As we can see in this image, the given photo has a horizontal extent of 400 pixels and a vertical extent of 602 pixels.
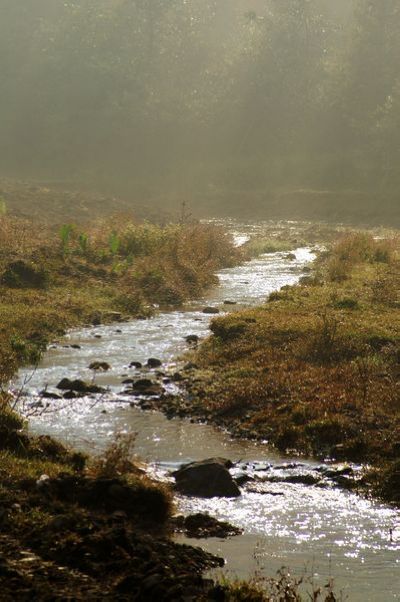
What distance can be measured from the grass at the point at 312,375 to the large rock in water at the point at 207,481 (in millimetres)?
1915

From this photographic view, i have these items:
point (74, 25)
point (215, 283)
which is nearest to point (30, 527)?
point (215, 283)

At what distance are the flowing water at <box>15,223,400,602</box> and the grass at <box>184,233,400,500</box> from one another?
71cm

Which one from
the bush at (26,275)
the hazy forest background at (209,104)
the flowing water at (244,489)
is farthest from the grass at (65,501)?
the hazy forest background at (209,104)

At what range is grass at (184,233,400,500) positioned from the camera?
14133 millimetres

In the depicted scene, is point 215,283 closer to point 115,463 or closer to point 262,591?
point 115,463

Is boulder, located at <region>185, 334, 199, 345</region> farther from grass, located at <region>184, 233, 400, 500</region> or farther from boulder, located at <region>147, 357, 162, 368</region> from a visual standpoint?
boulder, located at <region>147, 357, 162, 368</region>

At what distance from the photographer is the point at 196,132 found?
8838 cm

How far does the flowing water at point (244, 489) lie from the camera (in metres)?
9.56

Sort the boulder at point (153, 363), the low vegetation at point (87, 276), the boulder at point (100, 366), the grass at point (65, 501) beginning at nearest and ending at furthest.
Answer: the grass at point (65, 501)
the boulder at point (100, 366)
the boulder at point (153, 363)
the low vegetation at point (87, 276)

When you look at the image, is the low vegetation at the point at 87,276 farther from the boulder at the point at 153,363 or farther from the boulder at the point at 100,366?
the boulder at the point at 153,363

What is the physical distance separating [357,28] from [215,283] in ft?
176

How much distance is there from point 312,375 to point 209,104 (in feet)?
237

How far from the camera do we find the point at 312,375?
56.7 feet

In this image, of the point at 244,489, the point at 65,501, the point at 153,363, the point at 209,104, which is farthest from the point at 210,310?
the point at 209,104
